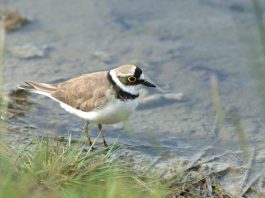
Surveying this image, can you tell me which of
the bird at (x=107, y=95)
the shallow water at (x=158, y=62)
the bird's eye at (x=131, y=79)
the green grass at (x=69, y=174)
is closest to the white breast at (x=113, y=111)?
the bird at (x=107, y=95)

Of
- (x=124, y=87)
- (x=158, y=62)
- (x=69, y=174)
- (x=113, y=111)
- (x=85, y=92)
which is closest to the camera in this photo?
(x=69, y=174)

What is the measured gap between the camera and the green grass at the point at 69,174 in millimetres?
4438

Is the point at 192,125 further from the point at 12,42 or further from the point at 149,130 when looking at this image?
the point at 12,42

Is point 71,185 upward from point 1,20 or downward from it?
upward

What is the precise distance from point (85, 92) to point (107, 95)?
32cm

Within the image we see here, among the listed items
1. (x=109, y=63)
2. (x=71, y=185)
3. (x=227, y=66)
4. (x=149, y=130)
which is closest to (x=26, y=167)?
(x=71, y=185)

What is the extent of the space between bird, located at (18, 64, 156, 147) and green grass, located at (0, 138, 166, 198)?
0.59 meters

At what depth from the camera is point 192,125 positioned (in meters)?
6.91

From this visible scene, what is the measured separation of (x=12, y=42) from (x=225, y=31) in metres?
2.92

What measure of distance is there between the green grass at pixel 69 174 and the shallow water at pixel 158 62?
2.64 feet

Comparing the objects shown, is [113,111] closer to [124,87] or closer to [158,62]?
[124,87]

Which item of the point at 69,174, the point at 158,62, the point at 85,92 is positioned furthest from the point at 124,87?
the point at 158,62

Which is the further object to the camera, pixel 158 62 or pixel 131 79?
pixel 158 62

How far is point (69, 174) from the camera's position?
4.89 metres
